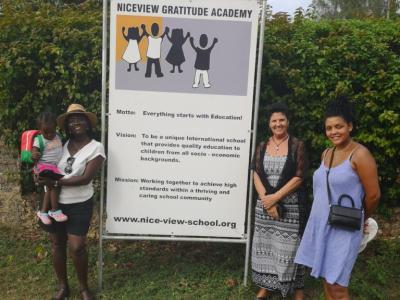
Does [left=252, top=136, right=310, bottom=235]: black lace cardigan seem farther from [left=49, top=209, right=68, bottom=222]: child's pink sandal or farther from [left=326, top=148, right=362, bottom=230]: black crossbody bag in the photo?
[left=49, top=209, right=68, bottom=222]: child's pink sandal

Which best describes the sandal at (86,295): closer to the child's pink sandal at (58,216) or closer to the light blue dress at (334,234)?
the child's pink sandal at (58,216)

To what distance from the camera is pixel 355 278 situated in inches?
172

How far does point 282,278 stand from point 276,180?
876 mm

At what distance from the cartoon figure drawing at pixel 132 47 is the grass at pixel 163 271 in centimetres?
214

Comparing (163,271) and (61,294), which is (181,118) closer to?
(163,271)

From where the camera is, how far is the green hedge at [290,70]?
426 centimetres

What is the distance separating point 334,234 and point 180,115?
1678 millimetres

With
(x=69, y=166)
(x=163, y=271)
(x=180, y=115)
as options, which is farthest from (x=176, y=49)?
(x=163, y=271)

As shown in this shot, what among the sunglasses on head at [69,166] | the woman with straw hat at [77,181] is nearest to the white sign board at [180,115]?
the woman with straw hat at [77,181]

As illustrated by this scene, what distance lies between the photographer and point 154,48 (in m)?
3.79

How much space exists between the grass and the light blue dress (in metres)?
1.24

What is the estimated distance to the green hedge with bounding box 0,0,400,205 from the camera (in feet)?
14.0

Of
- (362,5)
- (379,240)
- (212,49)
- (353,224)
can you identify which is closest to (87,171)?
(212,49)

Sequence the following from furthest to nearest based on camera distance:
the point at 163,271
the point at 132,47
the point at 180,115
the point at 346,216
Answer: the point at 163,271 → the point at 180,115 → the point at 132,47 → the point at 346,216
